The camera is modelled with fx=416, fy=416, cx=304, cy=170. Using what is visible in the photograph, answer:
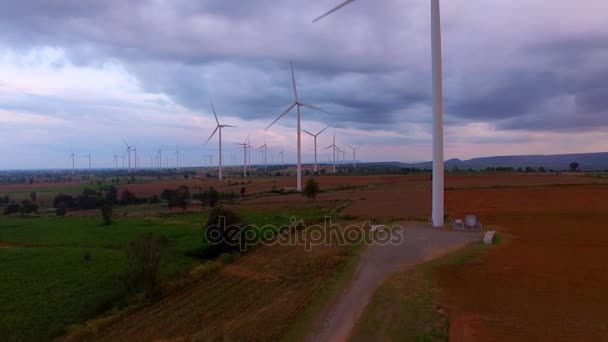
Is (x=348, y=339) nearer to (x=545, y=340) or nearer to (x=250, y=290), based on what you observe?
(x=545, y=340)

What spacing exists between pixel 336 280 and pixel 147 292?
9342 millimetres

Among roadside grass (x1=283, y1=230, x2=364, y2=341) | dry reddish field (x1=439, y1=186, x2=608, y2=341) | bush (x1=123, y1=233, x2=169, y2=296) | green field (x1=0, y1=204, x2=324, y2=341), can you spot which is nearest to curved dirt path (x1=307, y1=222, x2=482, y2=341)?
roadside grass (x1=283, y1=230, x2=364, y2=341)

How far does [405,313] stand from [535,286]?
6623mm

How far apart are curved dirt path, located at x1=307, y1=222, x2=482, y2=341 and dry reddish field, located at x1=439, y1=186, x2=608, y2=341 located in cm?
256

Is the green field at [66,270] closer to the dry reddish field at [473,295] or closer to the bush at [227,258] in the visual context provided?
the bush at [227,258]

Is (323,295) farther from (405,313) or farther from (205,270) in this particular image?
(205,270)

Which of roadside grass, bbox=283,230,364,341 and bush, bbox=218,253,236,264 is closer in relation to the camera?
roadside grass, bbox=283,230,364,341

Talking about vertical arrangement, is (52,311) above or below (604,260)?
below

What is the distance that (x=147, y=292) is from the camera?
67.4 ft

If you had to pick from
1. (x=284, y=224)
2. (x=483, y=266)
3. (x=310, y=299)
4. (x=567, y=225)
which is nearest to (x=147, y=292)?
(x=310, y=299)

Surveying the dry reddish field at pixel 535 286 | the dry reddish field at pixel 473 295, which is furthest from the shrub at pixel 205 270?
the dry reddish field at pixel 535 286

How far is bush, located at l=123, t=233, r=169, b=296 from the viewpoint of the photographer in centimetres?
2081

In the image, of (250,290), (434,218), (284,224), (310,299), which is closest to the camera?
(310,299)

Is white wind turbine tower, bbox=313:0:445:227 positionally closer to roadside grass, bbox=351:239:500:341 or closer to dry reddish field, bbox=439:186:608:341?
dry reddish field, bbox=439:186:608:341
